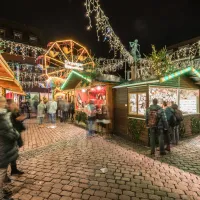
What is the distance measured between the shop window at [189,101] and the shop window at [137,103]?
268 cm

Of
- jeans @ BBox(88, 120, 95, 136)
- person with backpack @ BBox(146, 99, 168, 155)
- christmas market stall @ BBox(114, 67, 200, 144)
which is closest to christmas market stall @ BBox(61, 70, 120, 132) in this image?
christmas market stall @ BBox(114, 67, 200, 144)

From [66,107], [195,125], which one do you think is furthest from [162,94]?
[66,107]

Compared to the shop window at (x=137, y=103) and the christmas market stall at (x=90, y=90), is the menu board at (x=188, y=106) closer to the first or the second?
the shop window at (x=137, y=103)

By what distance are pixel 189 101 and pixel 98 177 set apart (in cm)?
756

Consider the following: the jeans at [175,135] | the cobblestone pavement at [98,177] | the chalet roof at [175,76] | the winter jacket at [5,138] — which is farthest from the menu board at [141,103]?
the winter jacket at [5,138]

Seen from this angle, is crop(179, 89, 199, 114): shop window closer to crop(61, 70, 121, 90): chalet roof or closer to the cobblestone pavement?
crop(61, 70, 121, 90): chalet roof

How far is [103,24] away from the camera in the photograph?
851 cm

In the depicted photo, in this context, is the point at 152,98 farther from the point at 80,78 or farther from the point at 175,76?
the point at 80,78

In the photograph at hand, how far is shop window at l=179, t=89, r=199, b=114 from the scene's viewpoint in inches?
351

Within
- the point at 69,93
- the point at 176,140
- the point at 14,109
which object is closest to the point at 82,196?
the point at 14,109

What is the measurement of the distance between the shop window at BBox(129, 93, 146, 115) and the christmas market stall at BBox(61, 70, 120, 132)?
166 cm

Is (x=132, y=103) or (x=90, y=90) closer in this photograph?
(x=132, y=103)

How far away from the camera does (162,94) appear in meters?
8.01

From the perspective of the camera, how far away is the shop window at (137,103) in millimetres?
7589
